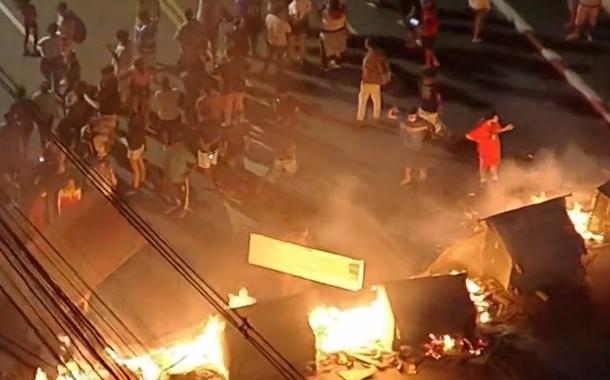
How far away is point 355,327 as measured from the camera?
15.2m

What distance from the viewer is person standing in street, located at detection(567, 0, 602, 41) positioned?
21781mm

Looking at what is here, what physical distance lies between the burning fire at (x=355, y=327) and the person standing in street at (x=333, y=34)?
7027 mm

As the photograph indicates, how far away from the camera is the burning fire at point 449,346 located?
1499cm

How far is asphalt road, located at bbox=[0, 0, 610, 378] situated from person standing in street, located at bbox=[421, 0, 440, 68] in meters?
0.41

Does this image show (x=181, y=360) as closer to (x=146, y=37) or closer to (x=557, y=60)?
(x=146, y=37)

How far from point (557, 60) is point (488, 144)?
3.91m

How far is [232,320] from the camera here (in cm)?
1419

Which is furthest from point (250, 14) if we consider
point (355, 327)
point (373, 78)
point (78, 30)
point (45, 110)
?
point (355, 327)

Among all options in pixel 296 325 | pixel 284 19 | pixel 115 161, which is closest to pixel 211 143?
pixel 115 161

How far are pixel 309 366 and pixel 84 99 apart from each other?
6195 mm

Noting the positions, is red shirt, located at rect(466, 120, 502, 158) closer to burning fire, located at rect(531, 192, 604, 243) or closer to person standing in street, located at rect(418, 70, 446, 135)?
person standing in street, located at rect(418, 70, 446, 135)

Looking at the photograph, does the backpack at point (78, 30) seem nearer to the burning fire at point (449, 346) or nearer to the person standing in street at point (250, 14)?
the person standing in street at point (250, 14)

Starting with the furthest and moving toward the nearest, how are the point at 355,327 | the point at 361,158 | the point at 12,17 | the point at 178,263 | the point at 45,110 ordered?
the point at 12,17, the point at 361,158, the point at 45,110, the point at 178,263, the point at 355,327

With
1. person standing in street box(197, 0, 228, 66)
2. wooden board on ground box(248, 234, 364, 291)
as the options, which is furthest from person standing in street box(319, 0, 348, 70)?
wooden board on ground box(248, 234, 364, 291)
